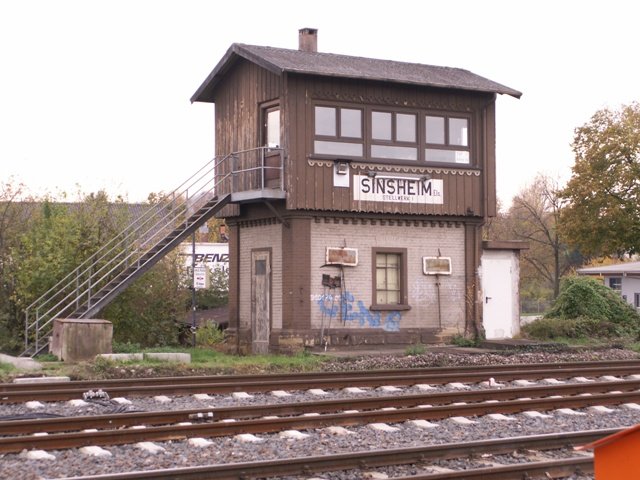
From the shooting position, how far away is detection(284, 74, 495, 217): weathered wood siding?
23.1 meters

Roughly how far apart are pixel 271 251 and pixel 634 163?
26.6 meters

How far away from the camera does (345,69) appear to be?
23828 millimetres

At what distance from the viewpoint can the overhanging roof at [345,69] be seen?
2317cm

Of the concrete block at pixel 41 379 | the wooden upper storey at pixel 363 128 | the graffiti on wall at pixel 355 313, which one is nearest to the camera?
the concrete block at pixel 41 379

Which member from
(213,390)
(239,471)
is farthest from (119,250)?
(239,471)

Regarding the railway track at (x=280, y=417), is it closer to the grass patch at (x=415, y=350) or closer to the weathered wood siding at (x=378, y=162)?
the grass patch at (x=415, y=350)

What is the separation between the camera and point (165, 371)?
18.5 m

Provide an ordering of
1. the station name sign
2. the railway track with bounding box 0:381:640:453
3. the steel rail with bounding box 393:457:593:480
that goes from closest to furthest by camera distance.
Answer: the steel rail with bounding box 393:457:593:480 → the railway track with bounding box 0:381:640:453 → the station name sign

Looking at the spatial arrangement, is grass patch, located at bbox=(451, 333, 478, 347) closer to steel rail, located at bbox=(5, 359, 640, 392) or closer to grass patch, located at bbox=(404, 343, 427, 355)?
grass patch, located at bbox=(404, 343, 427, 355)

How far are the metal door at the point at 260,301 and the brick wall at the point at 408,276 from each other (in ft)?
5.14

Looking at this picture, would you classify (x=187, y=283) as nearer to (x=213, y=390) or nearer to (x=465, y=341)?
(x=465, y=341)

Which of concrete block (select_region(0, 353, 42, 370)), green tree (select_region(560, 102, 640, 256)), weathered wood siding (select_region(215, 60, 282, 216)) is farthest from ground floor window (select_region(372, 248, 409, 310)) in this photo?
green tree (select_region(560, 102, 640, 256))

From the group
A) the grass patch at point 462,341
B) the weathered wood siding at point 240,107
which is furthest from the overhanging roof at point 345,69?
the grass patch at point 462,341

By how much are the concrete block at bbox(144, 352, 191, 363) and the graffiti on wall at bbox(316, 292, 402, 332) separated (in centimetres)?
416
